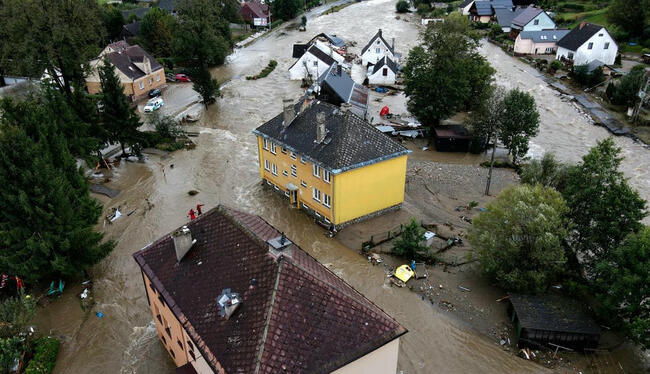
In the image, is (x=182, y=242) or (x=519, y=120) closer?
(x=182, y=242)

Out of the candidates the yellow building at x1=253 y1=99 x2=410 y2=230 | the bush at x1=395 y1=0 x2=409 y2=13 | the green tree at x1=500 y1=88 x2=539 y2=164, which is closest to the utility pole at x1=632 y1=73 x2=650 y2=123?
the green tree at x1=500 y1=88 x2=539 y2=164

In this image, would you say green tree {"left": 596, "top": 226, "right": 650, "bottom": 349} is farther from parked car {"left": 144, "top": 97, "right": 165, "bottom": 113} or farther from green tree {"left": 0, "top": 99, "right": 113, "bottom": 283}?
parked car {"left": 144, "top": 97, "right": 165, "bottom": 113}

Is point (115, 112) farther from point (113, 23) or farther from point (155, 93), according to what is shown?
point (113, 23)

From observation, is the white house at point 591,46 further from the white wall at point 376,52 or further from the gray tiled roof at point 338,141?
the gray tiled roof at point 338,141

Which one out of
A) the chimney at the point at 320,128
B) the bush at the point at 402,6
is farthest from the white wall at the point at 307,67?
the bush at the point at 402,6

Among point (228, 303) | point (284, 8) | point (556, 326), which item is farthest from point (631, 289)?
point (284, 8)

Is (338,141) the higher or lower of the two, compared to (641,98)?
higher

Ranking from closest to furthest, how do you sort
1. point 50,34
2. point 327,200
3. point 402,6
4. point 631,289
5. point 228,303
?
point 228,303 < point 631,289 < point 327,200 < point 50,34 < point 402,6

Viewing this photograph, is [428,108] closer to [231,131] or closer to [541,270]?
[231,131]
